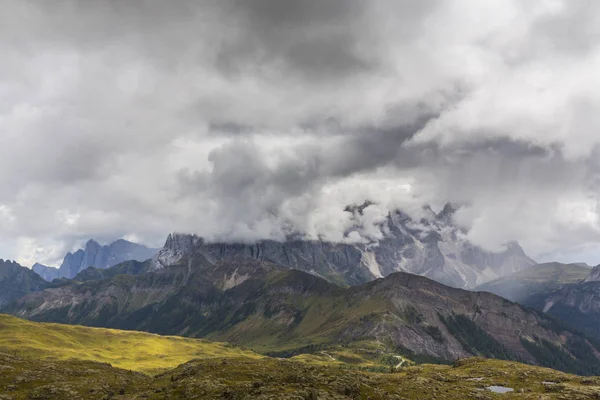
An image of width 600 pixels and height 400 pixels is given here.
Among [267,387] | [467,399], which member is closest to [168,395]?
[267,387]

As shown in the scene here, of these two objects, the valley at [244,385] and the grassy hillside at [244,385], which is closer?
the grassy hillside at [244,385]

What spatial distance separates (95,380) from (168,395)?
50.6 meters

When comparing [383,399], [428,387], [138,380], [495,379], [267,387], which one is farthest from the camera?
[495,379]

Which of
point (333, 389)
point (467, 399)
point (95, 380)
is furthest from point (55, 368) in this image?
point (467, 399)

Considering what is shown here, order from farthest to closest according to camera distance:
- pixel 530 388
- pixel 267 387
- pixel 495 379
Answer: pixel 495 379 < pixel 530 388 < pixel 267 387

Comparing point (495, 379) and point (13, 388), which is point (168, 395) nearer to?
point (13, 388)

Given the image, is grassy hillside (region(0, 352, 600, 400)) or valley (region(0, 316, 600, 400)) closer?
grassy hillside (region(0, 352, 600, 400))

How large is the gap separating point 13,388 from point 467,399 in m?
138

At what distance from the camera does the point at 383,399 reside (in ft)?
365

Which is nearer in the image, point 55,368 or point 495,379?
point 55,368

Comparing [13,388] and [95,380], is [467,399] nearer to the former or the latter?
[95,380]

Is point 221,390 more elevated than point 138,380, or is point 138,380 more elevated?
point 221,390

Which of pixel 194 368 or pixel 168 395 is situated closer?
pixel 168 395

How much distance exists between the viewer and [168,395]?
110 m
